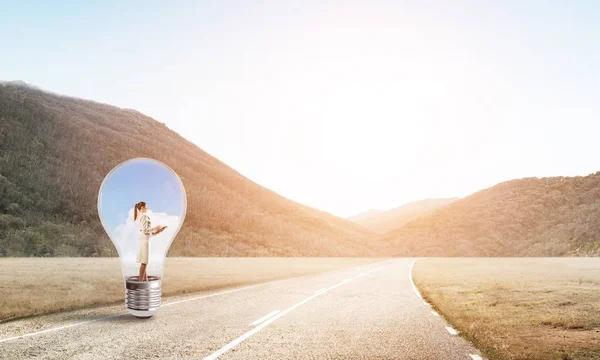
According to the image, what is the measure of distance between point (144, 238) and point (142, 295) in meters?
1.45

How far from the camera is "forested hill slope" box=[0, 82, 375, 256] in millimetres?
114938

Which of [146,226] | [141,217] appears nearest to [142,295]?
[146,226]

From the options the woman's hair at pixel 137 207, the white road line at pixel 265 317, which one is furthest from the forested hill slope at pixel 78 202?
the woman's hair at pixel 137 207

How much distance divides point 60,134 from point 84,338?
17123cm

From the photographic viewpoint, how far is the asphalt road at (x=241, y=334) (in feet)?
31.5

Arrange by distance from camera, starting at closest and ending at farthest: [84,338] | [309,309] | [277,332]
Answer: [84,338] < [277,332] < [309,309]

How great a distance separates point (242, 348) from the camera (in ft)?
32.8

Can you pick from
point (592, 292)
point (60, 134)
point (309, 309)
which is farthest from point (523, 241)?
point (309, 309)

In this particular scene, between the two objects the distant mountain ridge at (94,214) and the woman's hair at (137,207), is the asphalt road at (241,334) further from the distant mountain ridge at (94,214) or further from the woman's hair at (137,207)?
the distant mountain ridge at (94,214)

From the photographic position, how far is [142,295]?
43.4 ft

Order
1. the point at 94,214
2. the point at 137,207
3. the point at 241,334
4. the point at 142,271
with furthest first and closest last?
the point at 94,214 → the point at 142,271 → the point at 137,207 → the point at 241,334

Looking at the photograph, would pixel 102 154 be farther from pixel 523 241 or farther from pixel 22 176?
pixel 523 241

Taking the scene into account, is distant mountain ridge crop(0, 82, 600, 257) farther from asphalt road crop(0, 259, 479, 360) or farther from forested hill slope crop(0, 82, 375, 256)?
asphalt road crop(0, 259, 479, 360)

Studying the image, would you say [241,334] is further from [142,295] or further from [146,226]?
[146,226]
